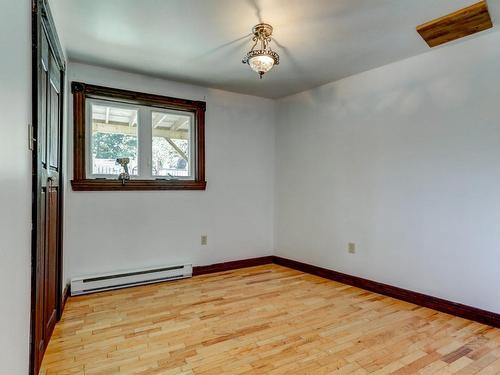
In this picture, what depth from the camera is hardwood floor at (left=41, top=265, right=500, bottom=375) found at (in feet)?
6.22

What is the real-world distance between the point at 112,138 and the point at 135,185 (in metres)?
0.55

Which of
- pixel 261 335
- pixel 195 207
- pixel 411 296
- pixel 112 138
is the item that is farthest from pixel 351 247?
pixel 112 138

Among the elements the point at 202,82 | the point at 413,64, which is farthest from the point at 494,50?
A: the point at 202,82

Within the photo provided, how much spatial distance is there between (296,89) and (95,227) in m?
2.82


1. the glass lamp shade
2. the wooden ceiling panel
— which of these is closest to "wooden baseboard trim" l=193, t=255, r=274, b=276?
the glass lamp shade

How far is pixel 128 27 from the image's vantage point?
2.40 metres

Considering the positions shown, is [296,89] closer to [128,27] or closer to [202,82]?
[202,82]

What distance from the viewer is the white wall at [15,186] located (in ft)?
3.32

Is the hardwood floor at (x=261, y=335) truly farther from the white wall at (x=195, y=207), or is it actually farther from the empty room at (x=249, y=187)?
the white wall at (x=195, y=207)

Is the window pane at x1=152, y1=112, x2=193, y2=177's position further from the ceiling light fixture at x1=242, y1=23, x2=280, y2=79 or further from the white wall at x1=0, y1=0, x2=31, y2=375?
the white wall at x1=0, y1=0, x2=31, y2=375

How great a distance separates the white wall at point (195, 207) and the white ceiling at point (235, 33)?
1.97ft

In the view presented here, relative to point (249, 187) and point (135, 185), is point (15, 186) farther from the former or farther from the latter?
point (249, 187)

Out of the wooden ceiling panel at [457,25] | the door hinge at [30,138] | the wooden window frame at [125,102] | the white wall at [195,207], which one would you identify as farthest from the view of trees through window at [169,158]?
the wooden ceiling panel at [457,25]

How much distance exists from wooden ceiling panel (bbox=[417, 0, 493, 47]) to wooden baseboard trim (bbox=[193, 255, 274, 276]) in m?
3.12
